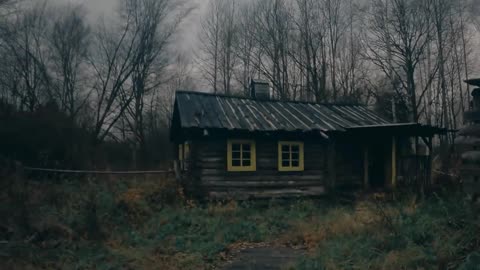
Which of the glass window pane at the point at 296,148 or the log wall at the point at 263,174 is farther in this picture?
the glass window pane at the point at 296,148

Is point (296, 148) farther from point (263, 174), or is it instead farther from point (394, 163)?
point (394, 163)

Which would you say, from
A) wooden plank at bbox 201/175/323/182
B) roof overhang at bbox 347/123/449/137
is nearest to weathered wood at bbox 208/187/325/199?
wooden plank at bbox 201/175/323/182

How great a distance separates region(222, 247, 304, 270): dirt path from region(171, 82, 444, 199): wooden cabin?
5433 mm

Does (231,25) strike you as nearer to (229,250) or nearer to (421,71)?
(421,71)

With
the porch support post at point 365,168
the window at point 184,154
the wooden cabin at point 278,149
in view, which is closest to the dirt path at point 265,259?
the wooden cabin at point 278,149

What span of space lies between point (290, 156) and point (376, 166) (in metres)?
4.83

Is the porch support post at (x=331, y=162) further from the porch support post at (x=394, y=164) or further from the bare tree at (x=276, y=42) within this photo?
the bare tree at (x=276, y=42)

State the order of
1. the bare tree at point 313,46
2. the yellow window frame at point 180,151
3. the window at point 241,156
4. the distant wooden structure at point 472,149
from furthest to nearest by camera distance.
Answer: the bare tree at point 313,46, the yellow window frame at point 180,151, the window at point 241,156, the distant wooden structure at point 472,149

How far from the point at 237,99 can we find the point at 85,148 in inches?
313

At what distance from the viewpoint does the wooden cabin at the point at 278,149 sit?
44.4ft

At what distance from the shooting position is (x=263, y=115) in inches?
615

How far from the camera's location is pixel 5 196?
352 inches

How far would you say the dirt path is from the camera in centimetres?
705

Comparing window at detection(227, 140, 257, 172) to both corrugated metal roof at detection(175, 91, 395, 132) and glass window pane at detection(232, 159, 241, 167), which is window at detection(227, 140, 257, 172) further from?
corrugated metal roof at detection(175, 91, 395, 132)
